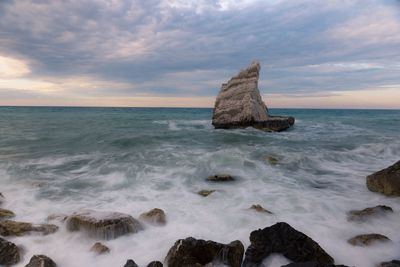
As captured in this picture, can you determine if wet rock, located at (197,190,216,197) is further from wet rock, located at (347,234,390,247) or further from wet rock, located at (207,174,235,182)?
wet rock, located at (347,234,390,247)

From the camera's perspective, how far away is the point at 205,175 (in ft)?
38.7

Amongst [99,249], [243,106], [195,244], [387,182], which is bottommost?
[99,249]

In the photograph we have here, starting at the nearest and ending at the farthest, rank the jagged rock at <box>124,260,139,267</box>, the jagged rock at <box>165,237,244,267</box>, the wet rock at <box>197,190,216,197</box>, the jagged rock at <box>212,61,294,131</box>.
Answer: the jagged rock at <box>124,260,139,267</box> < the jagged rock at <box>165,237,244,267</box> < the wet rock at <box>197,190,216,197</box> < the jagged rock at <box>212,61,294,131</box>

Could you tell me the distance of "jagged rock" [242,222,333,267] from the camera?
17.8ft

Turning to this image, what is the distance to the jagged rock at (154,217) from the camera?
725 cm

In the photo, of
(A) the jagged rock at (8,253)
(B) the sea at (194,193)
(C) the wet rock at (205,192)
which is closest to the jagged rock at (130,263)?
Answer: (B) the sea at (194,193)

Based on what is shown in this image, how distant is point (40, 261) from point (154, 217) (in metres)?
2.54

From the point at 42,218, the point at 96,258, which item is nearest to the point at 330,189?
the point at 96,258

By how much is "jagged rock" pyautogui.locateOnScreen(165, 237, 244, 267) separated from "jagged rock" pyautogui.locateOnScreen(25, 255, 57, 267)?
1923mm

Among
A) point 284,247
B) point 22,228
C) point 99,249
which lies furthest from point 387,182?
point 22,228

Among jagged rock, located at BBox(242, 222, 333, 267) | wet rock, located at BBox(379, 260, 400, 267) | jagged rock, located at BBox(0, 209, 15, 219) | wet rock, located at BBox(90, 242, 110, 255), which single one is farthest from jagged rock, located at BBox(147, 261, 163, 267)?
jagged rock, located at BBox(0, 209, 15, 219)

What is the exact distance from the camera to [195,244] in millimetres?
5609

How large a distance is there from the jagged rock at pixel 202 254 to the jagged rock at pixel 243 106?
2253cm

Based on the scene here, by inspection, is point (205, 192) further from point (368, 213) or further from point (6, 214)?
point (6, 214)
